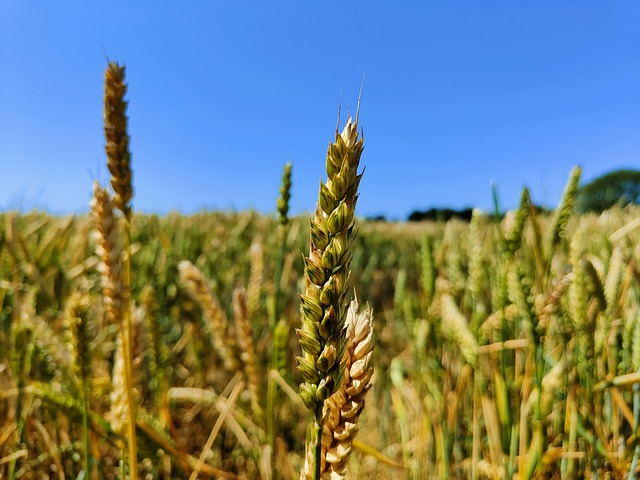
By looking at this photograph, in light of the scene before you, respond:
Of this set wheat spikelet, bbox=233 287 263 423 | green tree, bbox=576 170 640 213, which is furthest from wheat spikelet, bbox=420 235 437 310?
green tree, bbox=576 170 640 213

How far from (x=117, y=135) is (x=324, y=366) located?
0.49 meters

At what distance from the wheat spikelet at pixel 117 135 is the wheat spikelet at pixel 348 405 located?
419mm

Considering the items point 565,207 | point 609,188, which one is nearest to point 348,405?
point 565,207

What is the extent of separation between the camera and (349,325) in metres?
0.41

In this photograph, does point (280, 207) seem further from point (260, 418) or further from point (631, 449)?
point (631, 449)

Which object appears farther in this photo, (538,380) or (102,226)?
A: (538,380)

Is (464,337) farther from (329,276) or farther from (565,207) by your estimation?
(329,276)

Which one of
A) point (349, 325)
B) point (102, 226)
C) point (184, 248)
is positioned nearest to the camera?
point (349, 325)

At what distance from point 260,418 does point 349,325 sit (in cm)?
85

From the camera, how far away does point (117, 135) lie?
63 centimetres

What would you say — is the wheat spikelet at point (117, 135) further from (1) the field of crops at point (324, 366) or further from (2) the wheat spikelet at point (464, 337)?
(2) the wheat spikelet at point (464, 337)

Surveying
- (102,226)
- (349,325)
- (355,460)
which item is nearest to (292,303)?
(355,460)

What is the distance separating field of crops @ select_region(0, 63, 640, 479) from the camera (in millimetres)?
384

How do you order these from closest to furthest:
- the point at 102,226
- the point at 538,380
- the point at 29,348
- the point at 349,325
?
the point at 349,325, the point at 102,226, the point at 538,380, the point at 29,348
